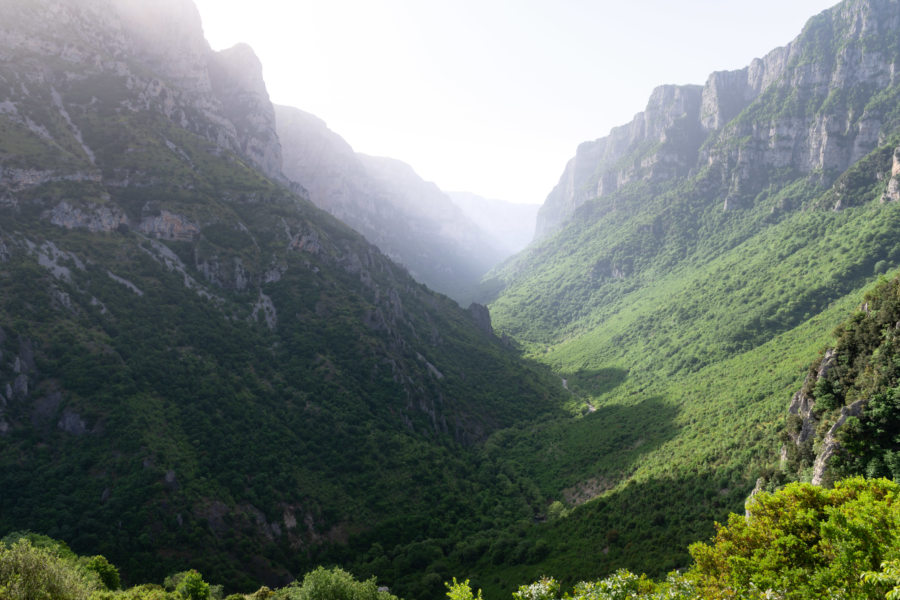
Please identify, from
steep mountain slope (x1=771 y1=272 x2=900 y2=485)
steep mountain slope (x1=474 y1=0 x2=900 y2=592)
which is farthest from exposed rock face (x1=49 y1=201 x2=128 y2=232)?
steep mountain slope (x1=771 y1=272 x2=900 y2=485)

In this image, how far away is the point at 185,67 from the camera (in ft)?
541

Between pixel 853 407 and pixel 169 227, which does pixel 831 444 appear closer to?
pixel 853 407

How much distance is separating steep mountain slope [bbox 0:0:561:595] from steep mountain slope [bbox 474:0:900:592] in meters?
16.8

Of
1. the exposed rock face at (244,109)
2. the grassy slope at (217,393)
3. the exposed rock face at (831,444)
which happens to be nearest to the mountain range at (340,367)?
the exposed rock face at (831,444)

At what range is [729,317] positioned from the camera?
113500 mm

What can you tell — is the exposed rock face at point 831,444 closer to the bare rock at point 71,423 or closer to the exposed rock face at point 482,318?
the bare rock at point 71,423

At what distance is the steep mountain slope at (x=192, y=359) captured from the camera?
56.2 metres

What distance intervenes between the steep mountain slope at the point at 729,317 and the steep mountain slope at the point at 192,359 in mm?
16784

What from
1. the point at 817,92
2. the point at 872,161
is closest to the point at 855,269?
the point at 872,161

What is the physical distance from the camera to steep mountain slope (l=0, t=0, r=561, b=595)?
184 feet

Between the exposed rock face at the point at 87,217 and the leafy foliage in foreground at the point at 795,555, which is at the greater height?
the exposed rock face at the point at 87,217

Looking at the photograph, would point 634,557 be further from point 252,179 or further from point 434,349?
point 252,179

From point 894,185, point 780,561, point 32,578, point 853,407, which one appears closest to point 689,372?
point 894,185

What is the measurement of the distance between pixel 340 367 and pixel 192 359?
27221 millimetres
